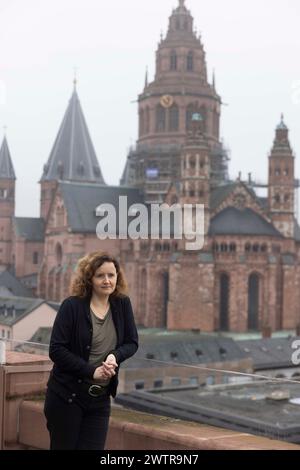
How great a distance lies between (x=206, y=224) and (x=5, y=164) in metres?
38.7

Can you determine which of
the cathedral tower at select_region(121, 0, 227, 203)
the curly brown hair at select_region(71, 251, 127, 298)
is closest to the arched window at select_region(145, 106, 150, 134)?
the cathedral tower at select_region(121, 0, 227, 203)

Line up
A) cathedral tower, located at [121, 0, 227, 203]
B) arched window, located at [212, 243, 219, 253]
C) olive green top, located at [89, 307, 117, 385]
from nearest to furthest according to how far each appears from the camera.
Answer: olive green top, located at [89, 307, 117, 385]
arched window, located at [212, 243, 219, 253]
cathedral tower, located at [121, 0, 227, 203]

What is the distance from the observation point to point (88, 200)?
74938mm

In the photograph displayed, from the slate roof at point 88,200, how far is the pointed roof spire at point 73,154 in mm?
14391

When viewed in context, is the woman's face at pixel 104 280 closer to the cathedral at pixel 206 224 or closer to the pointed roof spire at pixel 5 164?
the cathedral at pixel 206 224

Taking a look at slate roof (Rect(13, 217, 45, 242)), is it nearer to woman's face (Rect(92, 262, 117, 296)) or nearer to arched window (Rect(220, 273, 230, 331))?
arched window (Rect(220, 273, 230, 331))

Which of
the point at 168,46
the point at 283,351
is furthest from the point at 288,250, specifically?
the point at 168,46

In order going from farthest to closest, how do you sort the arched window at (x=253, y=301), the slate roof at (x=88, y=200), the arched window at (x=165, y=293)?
1. the slate roof at (x=88, y=200)
2. the arched window at (x=253, y=301)
3. the arched window at (x=165, y=293)

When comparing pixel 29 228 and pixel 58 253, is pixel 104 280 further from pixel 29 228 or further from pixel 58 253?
pixel 29 228

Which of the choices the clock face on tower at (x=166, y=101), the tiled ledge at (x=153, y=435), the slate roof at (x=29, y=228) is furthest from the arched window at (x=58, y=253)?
the tiled ledge at (x=153, y=435)

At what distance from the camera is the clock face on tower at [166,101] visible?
79238mm

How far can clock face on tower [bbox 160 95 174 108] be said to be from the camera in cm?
7924

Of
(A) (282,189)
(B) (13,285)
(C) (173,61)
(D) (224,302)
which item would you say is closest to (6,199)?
(B) (13,285)

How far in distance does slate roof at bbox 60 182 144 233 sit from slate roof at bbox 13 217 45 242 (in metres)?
13.1
